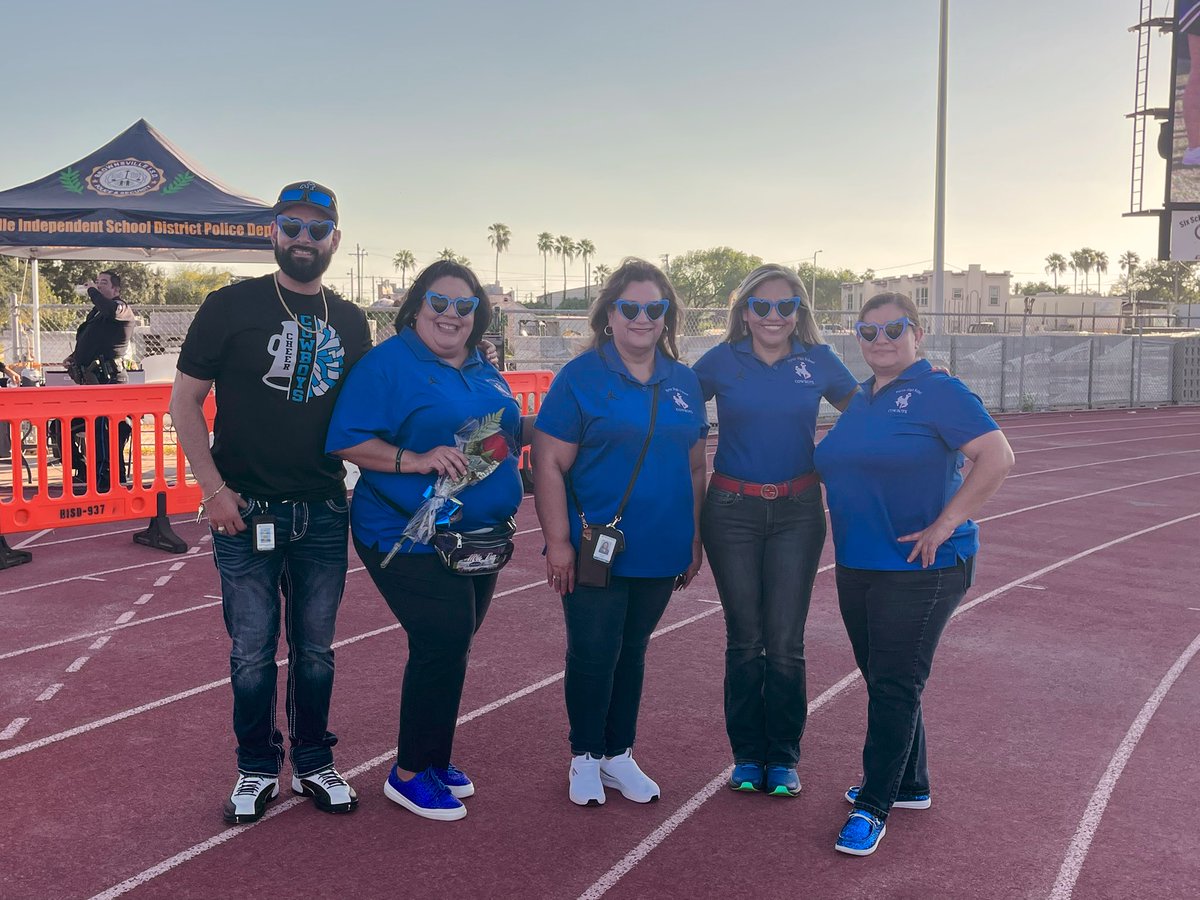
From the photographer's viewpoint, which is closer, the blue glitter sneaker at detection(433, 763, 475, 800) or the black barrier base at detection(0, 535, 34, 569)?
the blue glitter sneaker at detection(433, 763, 475, 800)

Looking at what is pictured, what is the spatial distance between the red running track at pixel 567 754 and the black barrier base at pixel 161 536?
676mm

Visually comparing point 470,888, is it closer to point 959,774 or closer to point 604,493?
point 604,493

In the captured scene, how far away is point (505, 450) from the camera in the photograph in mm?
3730

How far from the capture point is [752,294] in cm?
411

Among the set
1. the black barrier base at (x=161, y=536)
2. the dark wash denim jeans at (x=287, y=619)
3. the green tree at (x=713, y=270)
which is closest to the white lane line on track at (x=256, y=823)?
the dark wash denim jeans at (x=287, y=619)

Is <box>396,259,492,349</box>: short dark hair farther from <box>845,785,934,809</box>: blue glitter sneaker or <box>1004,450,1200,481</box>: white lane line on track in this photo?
<box>1004,450,1200,481</box>: white lane line on track

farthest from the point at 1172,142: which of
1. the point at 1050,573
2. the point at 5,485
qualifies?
the point at 5,485

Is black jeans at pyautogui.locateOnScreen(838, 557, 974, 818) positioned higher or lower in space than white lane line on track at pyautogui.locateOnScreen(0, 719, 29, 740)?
higher

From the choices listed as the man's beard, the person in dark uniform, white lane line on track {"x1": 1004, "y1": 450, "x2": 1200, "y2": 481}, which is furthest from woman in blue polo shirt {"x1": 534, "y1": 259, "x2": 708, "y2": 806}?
white lane line on track {"x1": 1004, "y1": 450, "x2": 1200, "y2": 481}

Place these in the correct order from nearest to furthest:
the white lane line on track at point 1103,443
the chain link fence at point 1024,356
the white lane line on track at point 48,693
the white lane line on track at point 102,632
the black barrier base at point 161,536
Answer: the white lane line on track at point 48,693
the white lane line on track at point 102,632
the black barrier base at point 161,536
the white lane line on track at point 1103,443
the chain link fence at point 1024,356

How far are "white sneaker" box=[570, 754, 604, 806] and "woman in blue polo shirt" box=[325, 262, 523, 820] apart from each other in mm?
420

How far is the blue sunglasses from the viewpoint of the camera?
378 cm

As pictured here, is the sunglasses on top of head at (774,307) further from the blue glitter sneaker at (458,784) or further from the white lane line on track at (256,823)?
the white lane line on track at (256,823)

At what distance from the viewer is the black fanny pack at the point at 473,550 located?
365 cm
